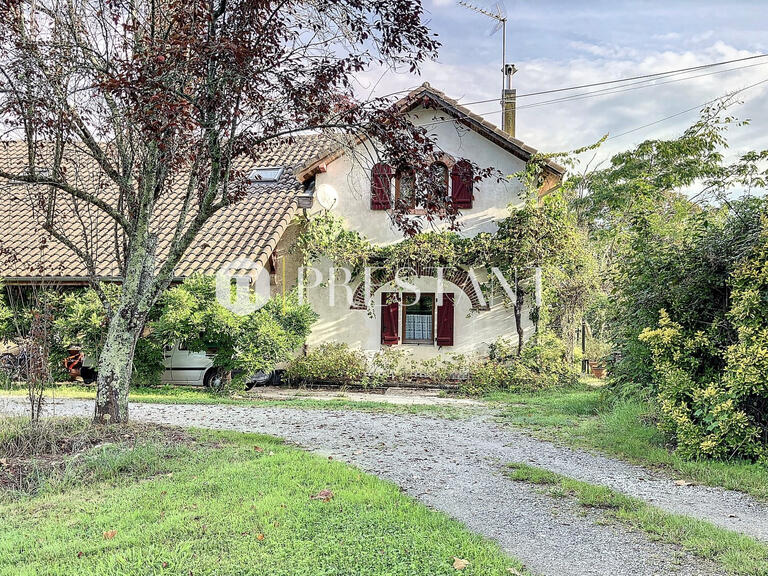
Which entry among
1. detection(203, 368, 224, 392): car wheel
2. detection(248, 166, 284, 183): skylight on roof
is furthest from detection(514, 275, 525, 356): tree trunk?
detection(248, 166, 284, 183): skylight on roof

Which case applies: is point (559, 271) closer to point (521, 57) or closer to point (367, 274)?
point (367, 274)

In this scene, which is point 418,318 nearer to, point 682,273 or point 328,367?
point 328,367

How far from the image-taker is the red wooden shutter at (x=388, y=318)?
14477mm

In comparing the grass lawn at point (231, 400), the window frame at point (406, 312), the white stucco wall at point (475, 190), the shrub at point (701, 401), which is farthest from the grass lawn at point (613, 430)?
the white stucco wall at point (475, 190)

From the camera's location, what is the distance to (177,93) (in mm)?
5059

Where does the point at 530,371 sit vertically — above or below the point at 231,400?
above

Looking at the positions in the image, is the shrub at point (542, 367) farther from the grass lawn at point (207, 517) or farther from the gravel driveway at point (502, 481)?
the grass lawn at point (207, 517)

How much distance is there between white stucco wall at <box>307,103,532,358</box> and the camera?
46.6ft

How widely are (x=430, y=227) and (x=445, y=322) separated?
94.6 inches

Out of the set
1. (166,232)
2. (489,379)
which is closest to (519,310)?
(489,379)

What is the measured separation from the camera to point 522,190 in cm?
1401

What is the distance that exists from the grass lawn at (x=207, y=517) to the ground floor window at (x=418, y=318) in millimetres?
8634

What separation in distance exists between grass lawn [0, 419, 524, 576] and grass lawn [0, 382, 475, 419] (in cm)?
424

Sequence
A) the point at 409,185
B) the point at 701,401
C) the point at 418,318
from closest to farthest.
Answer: the point at 701,401, the point at 409,185, the point at 418,318
